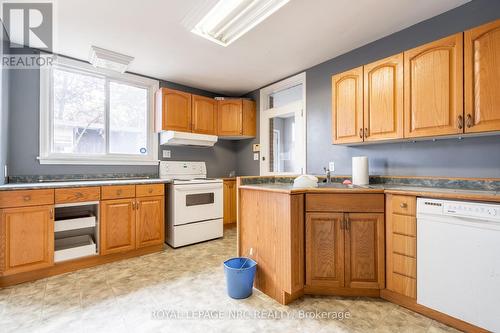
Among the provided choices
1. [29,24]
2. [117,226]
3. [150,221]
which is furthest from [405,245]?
[29,24]

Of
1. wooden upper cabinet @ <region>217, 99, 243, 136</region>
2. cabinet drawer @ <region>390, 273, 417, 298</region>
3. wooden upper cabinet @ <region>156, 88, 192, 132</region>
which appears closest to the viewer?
cabinet drawer @ <region>390, 273, 417, 298</region>

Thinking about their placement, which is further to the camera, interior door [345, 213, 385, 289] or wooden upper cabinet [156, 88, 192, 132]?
wooden upper cabinet [156, 88, 192, 132]

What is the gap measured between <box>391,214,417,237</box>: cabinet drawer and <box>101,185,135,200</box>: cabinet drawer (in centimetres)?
279

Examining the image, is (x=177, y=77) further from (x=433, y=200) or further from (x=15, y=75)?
(x=433, y=200)

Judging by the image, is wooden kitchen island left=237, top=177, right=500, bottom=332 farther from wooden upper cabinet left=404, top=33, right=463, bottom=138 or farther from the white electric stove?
the white electric stove

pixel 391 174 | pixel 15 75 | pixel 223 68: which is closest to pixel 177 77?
pixel 223 68

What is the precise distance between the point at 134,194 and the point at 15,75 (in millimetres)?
1887

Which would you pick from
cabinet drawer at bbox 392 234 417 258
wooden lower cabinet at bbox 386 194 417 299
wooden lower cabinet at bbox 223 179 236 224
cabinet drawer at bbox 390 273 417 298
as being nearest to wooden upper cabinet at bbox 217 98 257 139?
wooden lower cabinet at bbox 223 179 236 224

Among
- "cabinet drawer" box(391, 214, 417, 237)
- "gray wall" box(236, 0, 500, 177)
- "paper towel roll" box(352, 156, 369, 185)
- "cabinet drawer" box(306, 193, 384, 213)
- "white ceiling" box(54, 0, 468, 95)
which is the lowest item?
"cabinet drawer" box(391, 214, 417, 237)

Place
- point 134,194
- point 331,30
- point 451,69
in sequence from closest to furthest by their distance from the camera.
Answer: point 451,69 < point 331,30 < point 134,194

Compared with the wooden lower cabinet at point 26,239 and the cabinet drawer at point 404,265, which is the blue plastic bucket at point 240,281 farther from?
the wooden lower cabinet at point 26,239

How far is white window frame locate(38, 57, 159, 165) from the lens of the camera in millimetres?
2742

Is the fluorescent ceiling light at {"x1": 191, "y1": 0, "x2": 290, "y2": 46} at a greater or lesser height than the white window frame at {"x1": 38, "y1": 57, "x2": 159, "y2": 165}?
greater

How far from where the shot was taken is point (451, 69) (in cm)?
176
